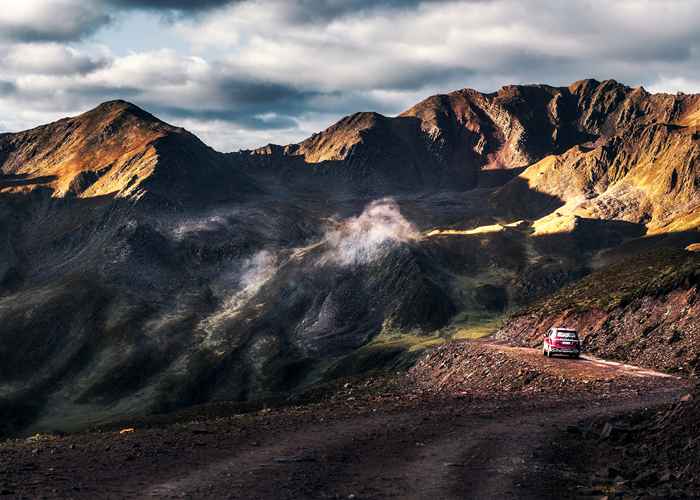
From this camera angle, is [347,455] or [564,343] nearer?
[347,455]

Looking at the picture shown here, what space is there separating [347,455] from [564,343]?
89.7 feet

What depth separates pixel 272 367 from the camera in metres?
142

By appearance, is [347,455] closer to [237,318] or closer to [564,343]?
[564,343]

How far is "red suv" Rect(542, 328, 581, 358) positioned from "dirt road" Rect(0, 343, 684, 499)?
13.2m

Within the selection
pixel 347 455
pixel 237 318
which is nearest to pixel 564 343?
pixel 347 455

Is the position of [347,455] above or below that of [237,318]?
above

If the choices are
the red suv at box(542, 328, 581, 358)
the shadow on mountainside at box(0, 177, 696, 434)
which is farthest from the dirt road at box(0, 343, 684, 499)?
the shadow on mountainside at box(0, 177, 696, 434)

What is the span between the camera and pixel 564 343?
45188 mm

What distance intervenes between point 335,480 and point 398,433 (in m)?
6.24

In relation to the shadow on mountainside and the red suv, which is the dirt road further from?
the shadow on mountainside

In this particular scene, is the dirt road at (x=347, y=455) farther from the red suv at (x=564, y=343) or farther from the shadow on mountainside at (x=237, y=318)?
the shadow on mountainside at (x=237, y=318)

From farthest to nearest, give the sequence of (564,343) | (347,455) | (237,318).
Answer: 1. (237,318)
2. (564,343)
3. (347,455)

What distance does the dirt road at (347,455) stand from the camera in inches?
706

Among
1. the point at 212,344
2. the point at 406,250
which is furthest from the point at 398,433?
the point at 406,250
